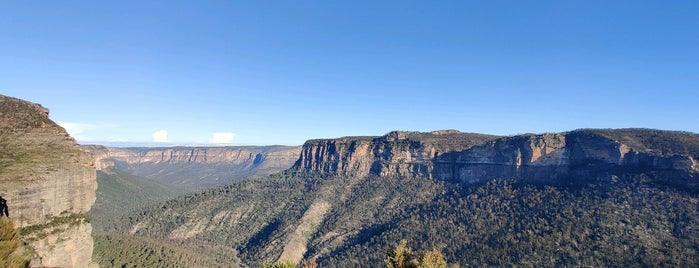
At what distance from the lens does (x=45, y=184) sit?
52.6 metres

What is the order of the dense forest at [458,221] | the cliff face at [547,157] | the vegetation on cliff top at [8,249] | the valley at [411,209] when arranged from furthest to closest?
the cliff face at [547,157]
the dense forest at [458,221]
the valley at [411,209]
the vegetation on cliff top at [8,249]

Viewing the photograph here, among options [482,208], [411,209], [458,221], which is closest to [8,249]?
[458,221]

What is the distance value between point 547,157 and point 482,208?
107ft

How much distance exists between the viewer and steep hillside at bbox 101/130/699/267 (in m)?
95.9

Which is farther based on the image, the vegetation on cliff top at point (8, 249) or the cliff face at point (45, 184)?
the cliff face at point (45, 184)

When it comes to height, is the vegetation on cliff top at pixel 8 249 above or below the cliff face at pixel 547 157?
below

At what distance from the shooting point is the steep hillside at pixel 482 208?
95875 millimetres

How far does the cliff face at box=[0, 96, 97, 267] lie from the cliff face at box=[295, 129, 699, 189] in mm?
131385

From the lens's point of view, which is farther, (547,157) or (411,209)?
(411,209)

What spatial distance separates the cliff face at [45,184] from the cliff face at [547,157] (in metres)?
131

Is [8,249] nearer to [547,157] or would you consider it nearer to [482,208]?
[482,208]

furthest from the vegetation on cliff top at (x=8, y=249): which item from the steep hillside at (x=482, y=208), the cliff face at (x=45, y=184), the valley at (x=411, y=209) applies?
the steep hillside at (x=482, y=208)

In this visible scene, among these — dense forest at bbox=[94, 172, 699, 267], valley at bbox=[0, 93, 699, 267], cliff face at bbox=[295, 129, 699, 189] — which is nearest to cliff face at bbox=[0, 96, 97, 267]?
valley at bbox=[0, 93, 699, 267]

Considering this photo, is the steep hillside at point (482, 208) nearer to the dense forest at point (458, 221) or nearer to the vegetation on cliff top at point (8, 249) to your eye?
the dense forest at point (458, 221)
